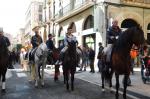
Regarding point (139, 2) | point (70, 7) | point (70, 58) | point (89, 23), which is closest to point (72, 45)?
point (70, 58)

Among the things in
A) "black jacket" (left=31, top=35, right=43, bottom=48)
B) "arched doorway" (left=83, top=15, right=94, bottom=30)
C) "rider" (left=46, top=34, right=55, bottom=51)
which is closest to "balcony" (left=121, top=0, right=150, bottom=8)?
"arched doorway" (left=83, top=15, right=94, bottom=30)

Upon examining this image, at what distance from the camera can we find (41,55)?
555 inches

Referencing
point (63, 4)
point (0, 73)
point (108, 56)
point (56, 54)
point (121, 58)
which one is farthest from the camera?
point (63, 4)

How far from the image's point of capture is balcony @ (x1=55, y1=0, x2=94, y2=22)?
33.0m

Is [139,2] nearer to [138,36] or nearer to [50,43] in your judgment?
[50,43]

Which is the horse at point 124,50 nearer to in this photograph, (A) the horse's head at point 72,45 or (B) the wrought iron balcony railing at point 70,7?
(A) the horse's head at point 72,45

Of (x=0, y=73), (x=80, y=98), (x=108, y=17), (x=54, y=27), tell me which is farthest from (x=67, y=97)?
(x=54, y=27)

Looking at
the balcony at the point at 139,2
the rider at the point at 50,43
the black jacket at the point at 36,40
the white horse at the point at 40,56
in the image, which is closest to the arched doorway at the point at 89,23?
the balcony at the point at 139,2

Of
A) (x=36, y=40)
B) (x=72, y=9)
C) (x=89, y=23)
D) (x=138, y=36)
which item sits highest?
(x=72, y=9)

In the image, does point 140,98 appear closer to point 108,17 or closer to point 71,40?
point 71,40

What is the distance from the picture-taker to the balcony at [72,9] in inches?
1301

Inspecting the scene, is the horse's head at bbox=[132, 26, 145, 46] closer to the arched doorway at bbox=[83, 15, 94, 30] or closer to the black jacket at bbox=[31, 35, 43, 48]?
the black jacket at bbox=[31, 35, 43, 48]

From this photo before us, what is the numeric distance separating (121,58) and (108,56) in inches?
38.9

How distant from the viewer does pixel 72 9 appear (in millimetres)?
38688
